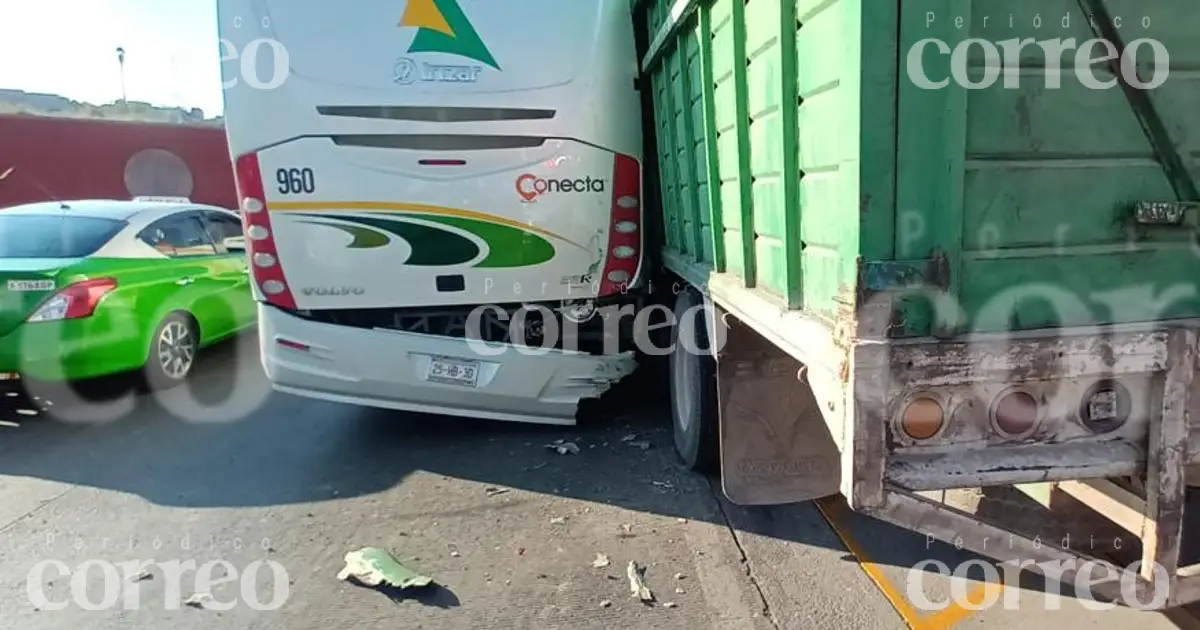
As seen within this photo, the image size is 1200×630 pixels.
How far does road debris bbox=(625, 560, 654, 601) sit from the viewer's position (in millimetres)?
3426

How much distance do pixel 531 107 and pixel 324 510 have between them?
265 cm

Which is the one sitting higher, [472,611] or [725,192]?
[725,192]

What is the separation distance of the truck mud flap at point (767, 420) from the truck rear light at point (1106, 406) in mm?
1580

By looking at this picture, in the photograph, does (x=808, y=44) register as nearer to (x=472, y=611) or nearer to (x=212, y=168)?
(x=472, y=611)

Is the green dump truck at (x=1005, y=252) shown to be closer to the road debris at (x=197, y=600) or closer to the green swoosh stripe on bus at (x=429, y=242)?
the road debris at (x=197, y=600)

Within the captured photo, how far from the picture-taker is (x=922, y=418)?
81.4 inches

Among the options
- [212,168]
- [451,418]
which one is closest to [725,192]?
[451,418]

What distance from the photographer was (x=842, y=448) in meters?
2.10

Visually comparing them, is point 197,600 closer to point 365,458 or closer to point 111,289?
point 365,458

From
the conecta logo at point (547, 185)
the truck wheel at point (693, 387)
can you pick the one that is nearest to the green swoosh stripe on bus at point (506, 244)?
the conecta logo at point (547, 185)

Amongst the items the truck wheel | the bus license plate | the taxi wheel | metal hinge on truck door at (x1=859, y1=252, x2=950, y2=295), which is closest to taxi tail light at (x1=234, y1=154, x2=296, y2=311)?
the bus license plate

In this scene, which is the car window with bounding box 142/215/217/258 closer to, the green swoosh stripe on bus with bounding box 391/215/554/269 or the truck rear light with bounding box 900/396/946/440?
the green swoosh stripe on bus with bounding box 391/215/554/269

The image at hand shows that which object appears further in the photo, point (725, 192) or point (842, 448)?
point (725, 192)

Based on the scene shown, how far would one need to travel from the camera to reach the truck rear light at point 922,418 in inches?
80.9
